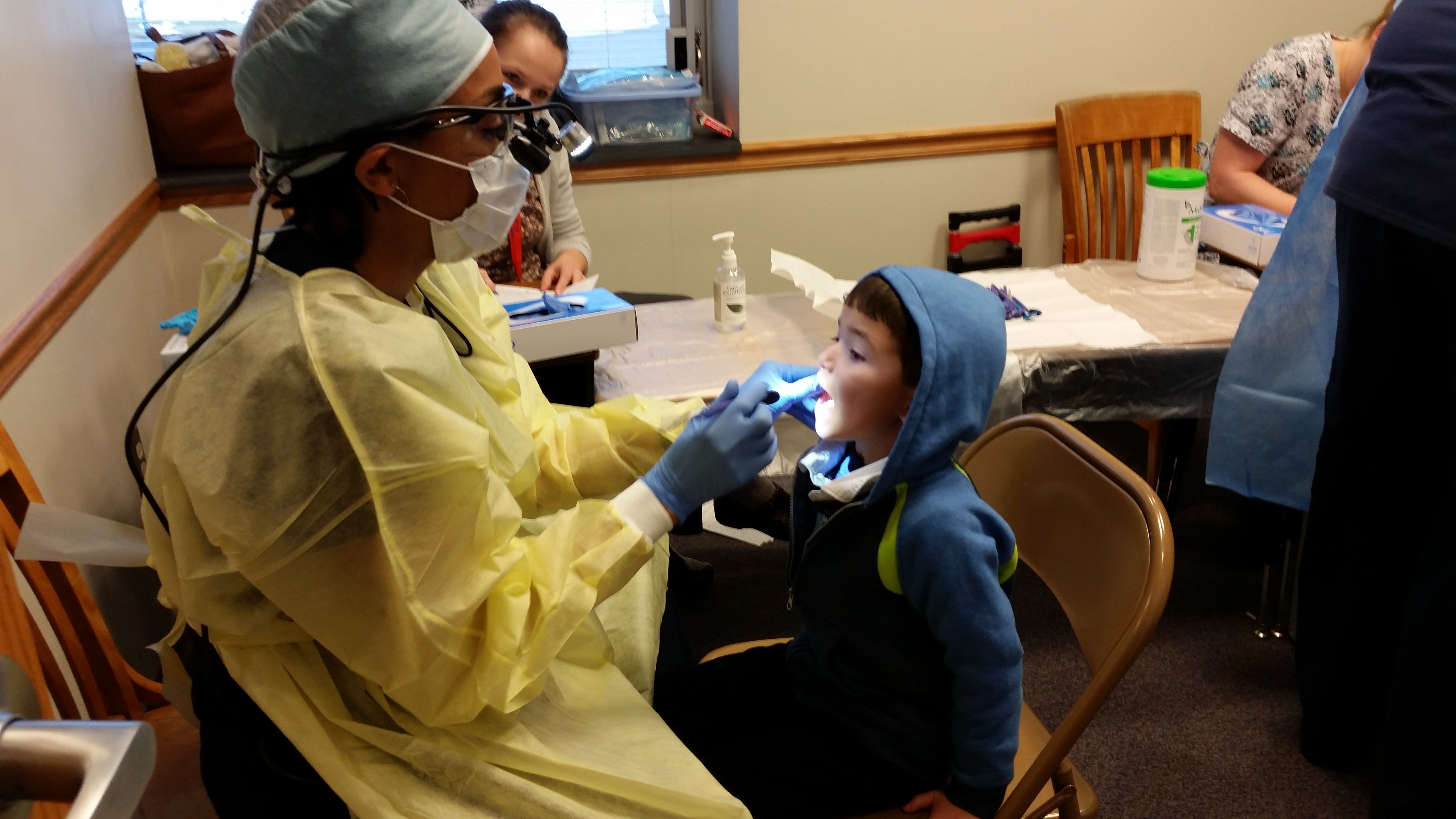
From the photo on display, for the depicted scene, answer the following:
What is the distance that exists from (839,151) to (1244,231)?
4.06 feet

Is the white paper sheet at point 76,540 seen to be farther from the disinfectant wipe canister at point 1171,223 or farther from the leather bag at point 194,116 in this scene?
the disinfectant wipe canister at point 1171,223

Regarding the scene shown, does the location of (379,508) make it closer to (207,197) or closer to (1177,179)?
(1177,179)

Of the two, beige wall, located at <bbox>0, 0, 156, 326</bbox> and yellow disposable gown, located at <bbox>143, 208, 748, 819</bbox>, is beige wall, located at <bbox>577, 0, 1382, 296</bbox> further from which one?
yellow disposable gown, located at <bbox>143, 208, 748, 819</bbox>

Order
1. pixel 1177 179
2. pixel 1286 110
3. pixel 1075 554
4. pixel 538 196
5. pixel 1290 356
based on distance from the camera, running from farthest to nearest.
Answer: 1. pixel 1286 110
2. pixel 538 196
3. pixel 1177 179
4. pixel 1290 356
5. pixel 1075 554

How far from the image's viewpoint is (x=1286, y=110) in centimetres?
243

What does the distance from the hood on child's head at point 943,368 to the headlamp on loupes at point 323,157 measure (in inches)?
17.2

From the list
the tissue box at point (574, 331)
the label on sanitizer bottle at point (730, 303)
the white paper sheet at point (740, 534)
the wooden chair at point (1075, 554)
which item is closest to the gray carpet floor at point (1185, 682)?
the white paper sheet at point (740, 534)

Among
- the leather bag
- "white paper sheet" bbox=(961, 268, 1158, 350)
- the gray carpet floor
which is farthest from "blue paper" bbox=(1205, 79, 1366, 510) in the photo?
the leather bag

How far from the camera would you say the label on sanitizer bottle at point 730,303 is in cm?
182

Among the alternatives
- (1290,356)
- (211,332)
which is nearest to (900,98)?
(1290,356)

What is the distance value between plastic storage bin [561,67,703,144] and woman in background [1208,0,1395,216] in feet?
4.64

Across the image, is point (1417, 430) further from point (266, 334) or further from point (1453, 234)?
point (266, 334)

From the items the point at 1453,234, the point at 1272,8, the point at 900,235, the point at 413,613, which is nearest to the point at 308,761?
the point at 413,613

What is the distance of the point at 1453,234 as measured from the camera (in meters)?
1.32
